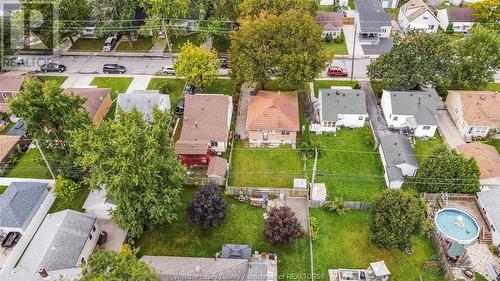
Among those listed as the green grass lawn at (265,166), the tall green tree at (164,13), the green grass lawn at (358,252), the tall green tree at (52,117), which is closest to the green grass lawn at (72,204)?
the tall green tree at (52,117)

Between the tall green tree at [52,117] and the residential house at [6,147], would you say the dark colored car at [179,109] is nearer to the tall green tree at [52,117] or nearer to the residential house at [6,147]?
the tall green tree at [52,117]

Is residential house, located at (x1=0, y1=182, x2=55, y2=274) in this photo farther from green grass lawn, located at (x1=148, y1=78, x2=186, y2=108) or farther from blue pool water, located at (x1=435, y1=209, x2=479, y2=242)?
blue pool water, located at (x1=435, y1=209, x2=479, y2=242)

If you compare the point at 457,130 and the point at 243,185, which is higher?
the point at 457,130

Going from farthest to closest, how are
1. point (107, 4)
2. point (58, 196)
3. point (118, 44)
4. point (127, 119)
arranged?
point (118, 44) → point (107, 4) → point (58, 196) → point (127, 119)

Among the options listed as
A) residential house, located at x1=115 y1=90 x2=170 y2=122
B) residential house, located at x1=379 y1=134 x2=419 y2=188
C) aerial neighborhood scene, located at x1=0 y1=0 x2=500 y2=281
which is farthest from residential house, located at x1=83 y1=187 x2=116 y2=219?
residential house, located at x1=379 y1=134 x2=419 y2=188

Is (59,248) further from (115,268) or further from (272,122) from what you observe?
(272,122)

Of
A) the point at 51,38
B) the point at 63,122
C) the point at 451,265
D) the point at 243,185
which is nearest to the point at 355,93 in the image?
the point at 243,185

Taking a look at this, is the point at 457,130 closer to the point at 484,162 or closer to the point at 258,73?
the point at 484,162

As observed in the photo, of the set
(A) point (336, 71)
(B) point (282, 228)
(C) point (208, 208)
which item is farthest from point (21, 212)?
(A) point (336, 71)
